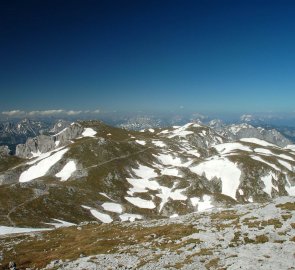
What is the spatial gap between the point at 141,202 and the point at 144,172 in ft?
130

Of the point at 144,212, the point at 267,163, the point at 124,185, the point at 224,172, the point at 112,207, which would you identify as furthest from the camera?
the point at 267,163

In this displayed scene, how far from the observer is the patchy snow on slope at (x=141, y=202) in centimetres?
13312

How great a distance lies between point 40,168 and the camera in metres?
180

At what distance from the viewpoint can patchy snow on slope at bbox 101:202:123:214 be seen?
11826 cm

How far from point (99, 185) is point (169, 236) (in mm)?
103609

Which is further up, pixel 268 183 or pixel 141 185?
pixel 141 185

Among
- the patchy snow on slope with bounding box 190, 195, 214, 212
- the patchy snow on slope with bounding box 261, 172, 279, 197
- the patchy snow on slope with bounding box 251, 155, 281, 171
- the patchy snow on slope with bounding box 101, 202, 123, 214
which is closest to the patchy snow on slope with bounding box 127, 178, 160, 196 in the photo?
the patchy snow on slope with bounding box 190, 195, 214, 212

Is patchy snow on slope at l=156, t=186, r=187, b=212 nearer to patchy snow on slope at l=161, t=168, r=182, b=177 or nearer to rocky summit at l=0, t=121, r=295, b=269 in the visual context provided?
rocky summit at l=0, t=121, r=295, b=269

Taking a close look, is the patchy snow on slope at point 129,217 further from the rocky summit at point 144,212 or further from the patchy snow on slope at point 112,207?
the patchy snow on slope at point 112,207

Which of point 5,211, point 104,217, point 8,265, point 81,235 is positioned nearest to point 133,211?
point 104,217

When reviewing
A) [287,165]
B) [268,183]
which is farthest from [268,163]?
[268,183]

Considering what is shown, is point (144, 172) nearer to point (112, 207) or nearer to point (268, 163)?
point (112, 207)

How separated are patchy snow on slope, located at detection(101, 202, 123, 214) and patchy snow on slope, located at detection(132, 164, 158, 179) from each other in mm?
45484

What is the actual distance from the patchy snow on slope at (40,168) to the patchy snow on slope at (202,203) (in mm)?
77643
